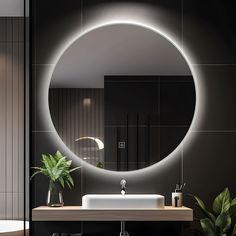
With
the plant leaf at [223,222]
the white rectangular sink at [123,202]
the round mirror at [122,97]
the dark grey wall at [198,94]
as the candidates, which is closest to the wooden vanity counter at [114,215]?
the white rectangular sink at [123,202]

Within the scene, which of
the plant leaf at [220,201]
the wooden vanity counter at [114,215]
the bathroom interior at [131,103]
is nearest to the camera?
the wooden vanity counter at [114,215]

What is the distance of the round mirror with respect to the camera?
11.5ft

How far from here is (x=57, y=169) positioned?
3.35 m

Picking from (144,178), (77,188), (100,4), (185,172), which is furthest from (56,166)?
(100,4)

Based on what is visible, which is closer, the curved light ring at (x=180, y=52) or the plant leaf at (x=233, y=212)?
the plant leaf at (x=233, y=212)

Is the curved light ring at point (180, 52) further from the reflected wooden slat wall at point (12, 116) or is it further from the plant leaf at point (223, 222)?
the plant leaf at point (223, 222)

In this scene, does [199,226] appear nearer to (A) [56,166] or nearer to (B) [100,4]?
(A) [56,166]

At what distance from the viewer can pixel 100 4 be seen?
3545mm

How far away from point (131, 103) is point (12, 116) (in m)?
0.77

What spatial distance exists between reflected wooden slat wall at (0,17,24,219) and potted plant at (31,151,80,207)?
15 cm

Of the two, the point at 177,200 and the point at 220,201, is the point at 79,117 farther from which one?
the point at 220,201

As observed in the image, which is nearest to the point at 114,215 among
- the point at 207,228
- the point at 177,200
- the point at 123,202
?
the point at 123,202

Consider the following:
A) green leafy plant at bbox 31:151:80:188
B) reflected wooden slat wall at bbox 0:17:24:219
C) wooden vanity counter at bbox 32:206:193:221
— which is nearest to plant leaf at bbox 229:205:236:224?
wooden vanity counter at bbox 32:206:193:221

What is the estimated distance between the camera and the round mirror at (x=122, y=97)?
3.49 m
